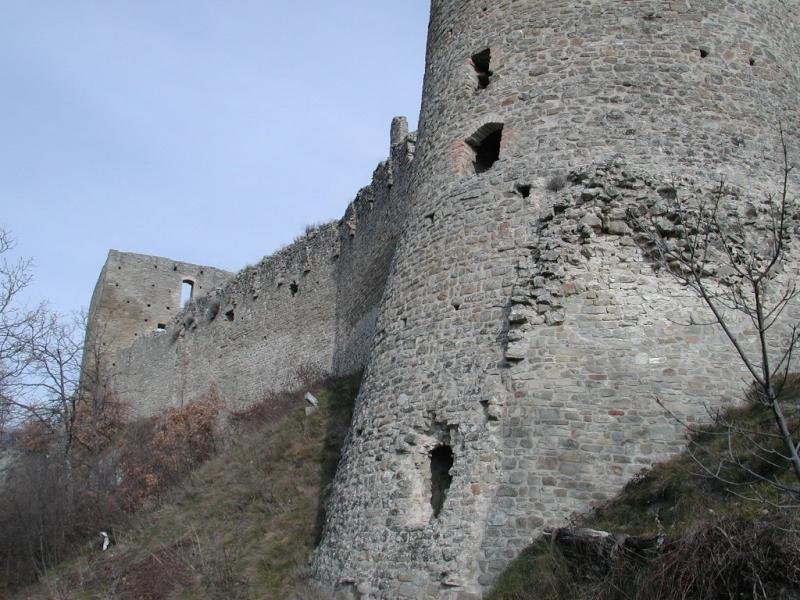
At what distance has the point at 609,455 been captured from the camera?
25.0 feet

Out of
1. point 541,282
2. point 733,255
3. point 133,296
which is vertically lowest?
point 541,282

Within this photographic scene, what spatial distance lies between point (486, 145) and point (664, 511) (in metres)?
5.47

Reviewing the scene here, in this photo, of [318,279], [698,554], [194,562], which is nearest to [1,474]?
[318,279]

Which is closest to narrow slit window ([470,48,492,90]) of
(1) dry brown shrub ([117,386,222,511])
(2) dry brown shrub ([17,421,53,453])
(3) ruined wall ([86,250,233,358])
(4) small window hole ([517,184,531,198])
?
(4) small window hole ([517,184,531,198])

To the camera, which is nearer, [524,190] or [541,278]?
[541,278]

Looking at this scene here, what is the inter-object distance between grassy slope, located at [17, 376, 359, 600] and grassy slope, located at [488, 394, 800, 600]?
3587mm

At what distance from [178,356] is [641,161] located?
21266mm

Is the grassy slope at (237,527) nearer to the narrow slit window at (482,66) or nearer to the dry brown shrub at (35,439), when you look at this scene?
the narrow slit window at (482,66)

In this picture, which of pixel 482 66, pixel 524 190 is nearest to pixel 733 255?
pixel 524 190

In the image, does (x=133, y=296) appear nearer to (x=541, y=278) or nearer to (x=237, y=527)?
(x=237, y=527)

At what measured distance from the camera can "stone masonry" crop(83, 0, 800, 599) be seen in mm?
7789

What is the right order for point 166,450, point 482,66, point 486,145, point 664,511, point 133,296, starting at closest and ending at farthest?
1. point 664,511
2. point 486,145
3. point 482,66
4. point 166,450
5. point 133,296

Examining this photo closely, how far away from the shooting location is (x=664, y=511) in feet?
22.4

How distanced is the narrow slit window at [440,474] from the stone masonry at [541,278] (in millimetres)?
24
